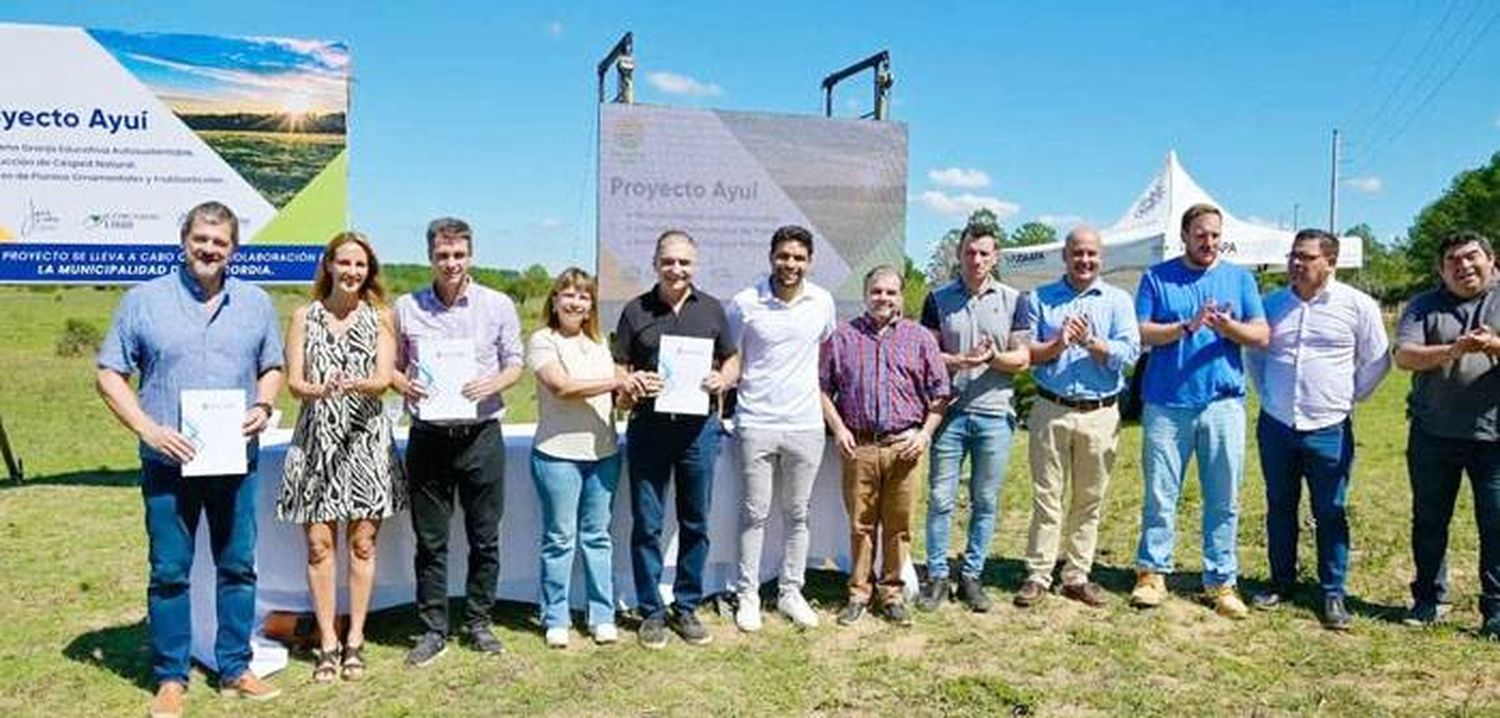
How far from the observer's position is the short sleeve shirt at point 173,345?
3.46 metres

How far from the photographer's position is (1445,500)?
4715 mm

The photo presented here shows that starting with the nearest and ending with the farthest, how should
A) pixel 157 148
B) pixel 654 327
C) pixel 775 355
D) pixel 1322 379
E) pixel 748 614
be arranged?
pixel 654 327 → pixel 775 355 → pixel 748 614 → pixel 1322 379 → pixel 157 148

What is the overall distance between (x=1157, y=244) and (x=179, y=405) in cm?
1360

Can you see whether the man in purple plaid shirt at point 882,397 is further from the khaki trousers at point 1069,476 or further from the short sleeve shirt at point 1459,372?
the short sleeve shirt at point 1459,372

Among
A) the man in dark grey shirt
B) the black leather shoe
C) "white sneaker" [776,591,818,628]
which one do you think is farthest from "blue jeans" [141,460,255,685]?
the man in dark grey shirt

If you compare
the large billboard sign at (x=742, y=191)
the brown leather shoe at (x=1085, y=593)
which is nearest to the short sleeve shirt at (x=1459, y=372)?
the brown leather shoe at (x=1085, y=593)

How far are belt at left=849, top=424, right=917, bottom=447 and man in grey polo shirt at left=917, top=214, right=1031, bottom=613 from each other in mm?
320

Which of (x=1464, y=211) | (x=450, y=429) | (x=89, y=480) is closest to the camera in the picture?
(x=450, y=429)

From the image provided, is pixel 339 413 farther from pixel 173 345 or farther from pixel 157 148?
pixel 157 148

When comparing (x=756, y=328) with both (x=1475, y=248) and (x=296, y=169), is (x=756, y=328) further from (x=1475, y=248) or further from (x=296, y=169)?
(x=296, y=169)

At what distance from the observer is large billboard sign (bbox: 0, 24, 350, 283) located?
6734mm

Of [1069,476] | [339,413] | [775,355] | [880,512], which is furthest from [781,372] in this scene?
[339,413]

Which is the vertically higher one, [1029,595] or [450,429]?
[450,429]

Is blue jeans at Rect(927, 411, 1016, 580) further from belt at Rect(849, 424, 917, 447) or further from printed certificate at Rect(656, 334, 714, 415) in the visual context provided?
printed certificate at Rect(656, 334, 714, 415)
